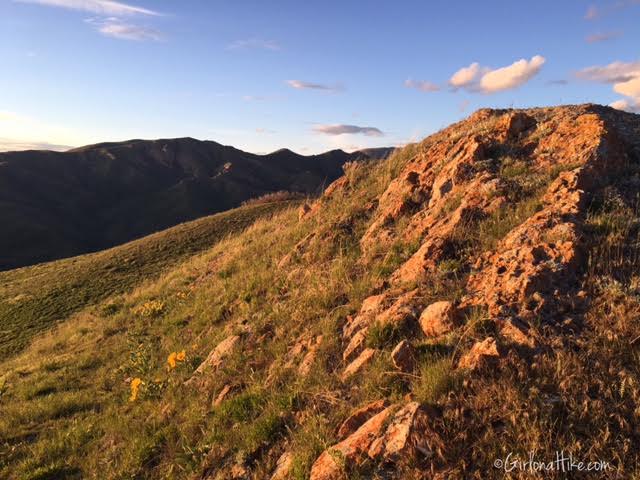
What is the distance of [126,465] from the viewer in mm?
5969

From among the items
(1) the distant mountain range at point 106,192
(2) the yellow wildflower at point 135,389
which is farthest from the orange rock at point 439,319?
(1) the distant mountain range at point 106,192

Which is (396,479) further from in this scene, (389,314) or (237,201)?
(237,201)

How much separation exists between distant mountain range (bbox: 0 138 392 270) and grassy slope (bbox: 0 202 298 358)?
79275 millimetres

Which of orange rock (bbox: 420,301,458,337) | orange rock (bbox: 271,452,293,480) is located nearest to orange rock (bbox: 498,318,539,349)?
orange rock (bbox: 420,301,458,337)

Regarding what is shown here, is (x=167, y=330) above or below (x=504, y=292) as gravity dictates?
A: below

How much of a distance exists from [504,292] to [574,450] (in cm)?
221

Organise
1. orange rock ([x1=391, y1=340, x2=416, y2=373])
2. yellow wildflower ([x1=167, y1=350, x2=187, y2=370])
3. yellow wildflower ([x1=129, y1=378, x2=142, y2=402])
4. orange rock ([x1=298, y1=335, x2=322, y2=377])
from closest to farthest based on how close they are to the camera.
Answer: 1. orange rock ([x1=391, y1=340, x2=416, y2=373])
2. orange rock ([x1=298, y1=335, x2=322, y2=377])
3. yellow wildflower ([x1=129, y1=378, x2=142, y2=402])
4. yellow wildflower ([x1=167, y1=350, x2=187, y2=370])

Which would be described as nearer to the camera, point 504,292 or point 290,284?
point 504,292

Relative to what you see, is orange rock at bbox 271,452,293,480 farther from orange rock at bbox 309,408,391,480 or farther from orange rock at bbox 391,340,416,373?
orange rock at bbox 391,340,416,373

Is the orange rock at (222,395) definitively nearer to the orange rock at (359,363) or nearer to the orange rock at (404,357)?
the orange rock at (359,363)

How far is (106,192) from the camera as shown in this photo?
155250 mm

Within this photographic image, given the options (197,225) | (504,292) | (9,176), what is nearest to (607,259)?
(504,292)

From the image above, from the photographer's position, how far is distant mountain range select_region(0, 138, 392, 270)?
107062mm

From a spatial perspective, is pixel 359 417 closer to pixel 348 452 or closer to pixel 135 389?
pixel 348 452
